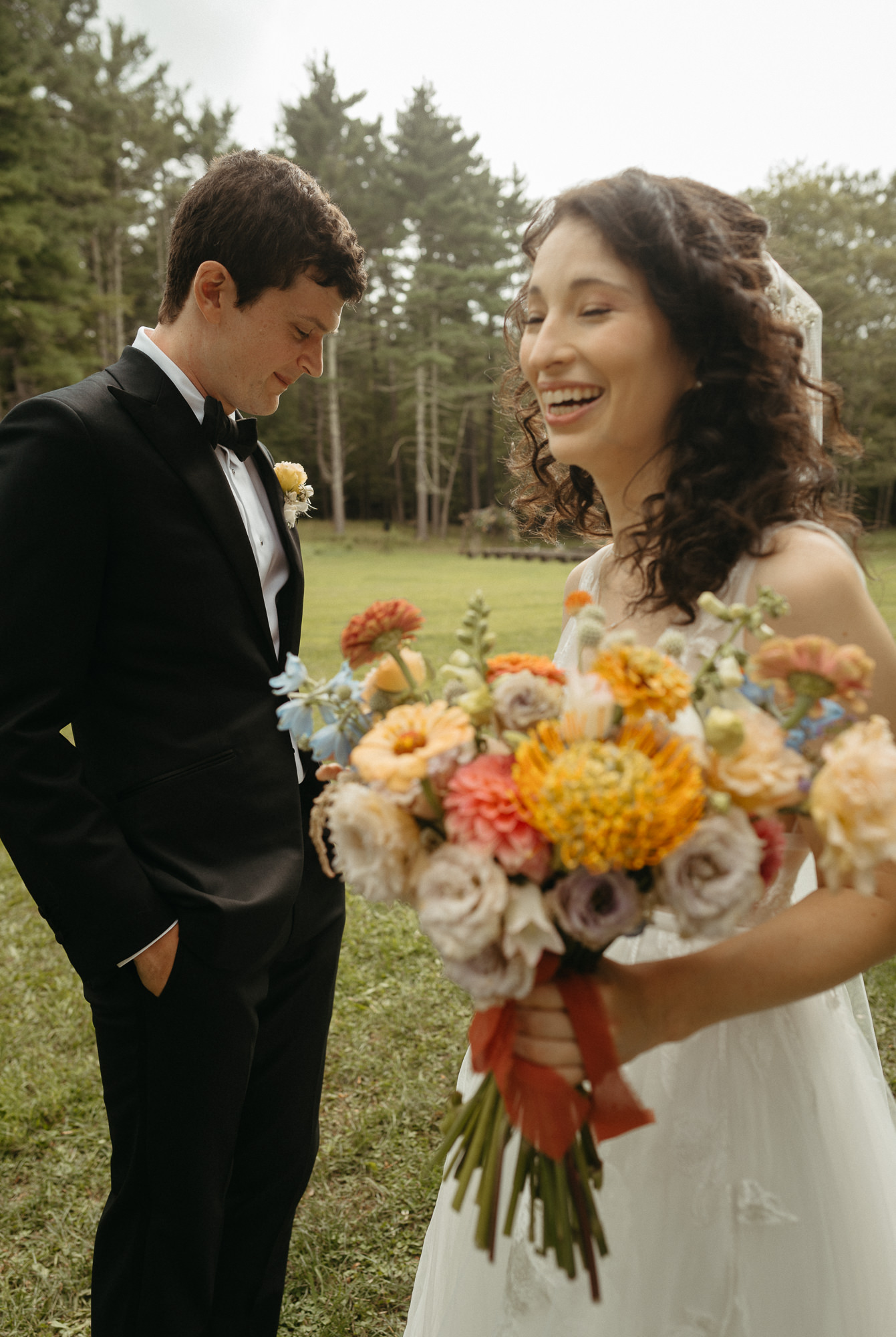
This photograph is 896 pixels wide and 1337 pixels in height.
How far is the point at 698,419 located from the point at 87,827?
152 cm

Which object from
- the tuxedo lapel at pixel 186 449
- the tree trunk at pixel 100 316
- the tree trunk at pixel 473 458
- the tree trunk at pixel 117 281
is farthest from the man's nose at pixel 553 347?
the tree trunk at pixel 473 458

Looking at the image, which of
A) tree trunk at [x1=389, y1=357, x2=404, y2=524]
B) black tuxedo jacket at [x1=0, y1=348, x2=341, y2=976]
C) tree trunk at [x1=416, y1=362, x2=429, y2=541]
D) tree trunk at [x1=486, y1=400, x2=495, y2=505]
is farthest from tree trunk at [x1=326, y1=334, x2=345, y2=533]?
black tuxedo jacket at [x1=0, y1=348, x2=341, y2=976]

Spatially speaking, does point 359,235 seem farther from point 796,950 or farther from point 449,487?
point 796,950

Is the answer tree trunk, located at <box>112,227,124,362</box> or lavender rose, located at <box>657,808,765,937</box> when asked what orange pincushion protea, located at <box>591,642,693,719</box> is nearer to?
lavender rose, located at <box>657,808,765,937</box>

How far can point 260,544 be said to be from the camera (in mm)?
2451

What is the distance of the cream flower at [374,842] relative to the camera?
1033mm

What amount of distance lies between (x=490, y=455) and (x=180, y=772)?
150 feet

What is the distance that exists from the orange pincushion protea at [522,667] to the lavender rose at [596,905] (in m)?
0.25

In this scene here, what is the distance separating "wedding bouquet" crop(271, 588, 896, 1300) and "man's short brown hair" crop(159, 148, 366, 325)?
4.96 ft

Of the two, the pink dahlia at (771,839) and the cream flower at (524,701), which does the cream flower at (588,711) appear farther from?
the pink dahlia at (771,839)

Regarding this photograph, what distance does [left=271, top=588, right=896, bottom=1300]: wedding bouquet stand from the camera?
918mm

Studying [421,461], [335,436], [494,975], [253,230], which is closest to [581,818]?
[494,975]

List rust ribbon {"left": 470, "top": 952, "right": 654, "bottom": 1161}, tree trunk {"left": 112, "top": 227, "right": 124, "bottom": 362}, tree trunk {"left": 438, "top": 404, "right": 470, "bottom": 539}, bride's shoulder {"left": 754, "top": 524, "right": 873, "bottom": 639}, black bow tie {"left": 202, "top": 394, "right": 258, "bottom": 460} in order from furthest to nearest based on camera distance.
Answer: tree trunk {"left": 438, "top": 404, "right": 470, "bottom": 539} < tree trunk {"left": 112, "top": 227, "right": 124, "bottom": 362} < black bow tie {"left": 202, "top": 394, "right": 258, "bottom": 460} < bride's shoulder {"left": 754, "top": 524, "right": 873, "bottom": 639} < rust ribbon {"left": 470, "top": 952, "right": 654, "bottom": 1161}

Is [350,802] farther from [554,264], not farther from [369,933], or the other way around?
[369,933]
